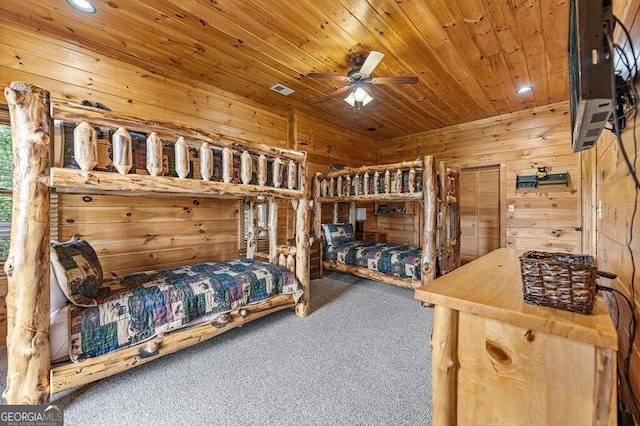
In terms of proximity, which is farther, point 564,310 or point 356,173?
Result: point 356,173

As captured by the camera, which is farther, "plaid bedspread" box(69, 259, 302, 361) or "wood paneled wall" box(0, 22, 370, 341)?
"wood paneled wall" box(0, 22, 370, 341)

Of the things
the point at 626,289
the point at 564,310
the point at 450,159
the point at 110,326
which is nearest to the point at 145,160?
the point at 110,326

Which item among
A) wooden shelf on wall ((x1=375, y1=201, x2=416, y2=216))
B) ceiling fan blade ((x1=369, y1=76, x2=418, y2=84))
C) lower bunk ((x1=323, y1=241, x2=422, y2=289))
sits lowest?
lower bunk ((x1=323, y1=241, x2=422, y2=289))

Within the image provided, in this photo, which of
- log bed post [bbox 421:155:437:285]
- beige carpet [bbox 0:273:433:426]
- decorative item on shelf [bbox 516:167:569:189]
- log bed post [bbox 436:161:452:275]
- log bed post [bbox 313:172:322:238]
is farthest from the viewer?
log bed post [bbox 313:172:322:238]

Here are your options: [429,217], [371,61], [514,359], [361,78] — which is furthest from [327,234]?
[514,359]

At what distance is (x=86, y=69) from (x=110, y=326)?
2555mm

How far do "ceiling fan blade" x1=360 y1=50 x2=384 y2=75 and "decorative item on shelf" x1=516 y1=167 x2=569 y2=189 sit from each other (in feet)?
10.8

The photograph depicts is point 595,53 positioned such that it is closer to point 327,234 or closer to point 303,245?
point 303,245

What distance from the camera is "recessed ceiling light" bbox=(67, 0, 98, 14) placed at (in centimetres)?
203

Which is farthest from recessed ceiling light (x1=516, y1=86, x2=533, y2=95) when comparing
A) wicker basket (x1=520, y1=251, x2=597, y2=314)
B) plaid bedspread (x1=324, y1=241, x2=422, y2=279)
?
wicker basket (x1=520, y1=251, x2=597, y2=314)

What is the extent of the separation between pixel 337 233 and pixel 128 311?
10.6 ft

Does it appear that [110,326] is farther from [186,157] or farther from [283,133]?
[283,133]

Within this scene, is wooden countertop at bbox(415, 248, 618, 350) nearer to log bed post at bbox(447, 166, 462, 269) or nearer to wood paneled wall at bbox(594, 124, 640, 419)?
wood paneled wall at bbox(594, 124, 640, 419)

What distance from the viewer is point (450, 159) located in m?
5.07
